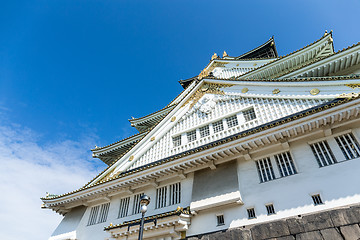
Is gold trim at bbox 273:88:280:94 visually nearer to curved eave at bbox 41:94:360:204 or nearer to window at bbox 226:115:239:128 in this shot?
curved eave at bbox 41:94:360:204

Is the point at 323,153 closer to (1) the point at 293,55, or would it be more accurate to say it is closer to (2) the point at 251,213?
(2) the point at 251,213

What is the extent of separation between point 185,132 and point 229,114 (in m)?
3.26

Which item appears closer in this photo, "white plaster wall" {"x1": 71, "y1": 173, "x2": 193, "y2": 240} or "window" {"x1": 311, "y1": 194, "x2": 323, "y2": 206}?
"window" {"x1": 311, "y1": 194, "x2": 323, "y2": 206}

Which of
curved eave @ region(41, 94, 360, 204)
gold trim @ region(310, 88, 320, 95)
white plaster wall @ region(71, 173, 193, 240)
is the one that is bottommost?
white plaster wall @ region(71, 173, 193, 240)

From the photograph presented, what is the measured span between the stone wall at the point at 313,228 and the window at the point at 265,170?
2.07 meters

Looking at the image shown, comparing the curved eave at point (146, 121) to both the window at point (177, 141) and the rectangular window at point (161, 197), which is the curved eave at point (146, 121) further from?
the rectangular window at point (161, 197)

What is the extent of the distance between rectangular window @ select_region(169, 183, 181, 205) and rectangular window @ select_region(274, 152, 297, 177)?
5.43 metres

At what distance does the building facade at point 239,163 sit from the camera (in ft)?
28.2

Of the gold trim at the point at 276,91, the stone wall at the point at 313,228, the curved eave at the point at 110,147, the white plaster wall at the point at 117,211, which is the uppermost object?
the curved eave at the point at 110,147

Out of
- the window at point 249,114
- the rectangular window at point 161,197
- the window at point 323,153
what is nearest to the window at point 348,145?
the window at point 323,153

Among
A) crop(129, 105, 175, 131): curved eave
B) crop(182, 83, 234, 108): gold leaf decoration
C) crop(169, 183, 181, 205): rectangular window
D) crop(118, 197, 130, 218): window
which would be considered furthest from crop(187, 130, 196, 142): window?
crop(129, 105, 175, 131): curved eave

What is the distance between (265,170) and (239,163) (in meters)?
1.31

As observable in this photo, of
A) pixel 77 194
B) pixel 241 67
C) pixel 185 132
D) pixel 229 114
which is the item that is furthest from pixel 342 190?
pixel 241 67

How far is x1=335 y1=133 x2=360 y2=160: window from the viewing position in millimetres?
8484
